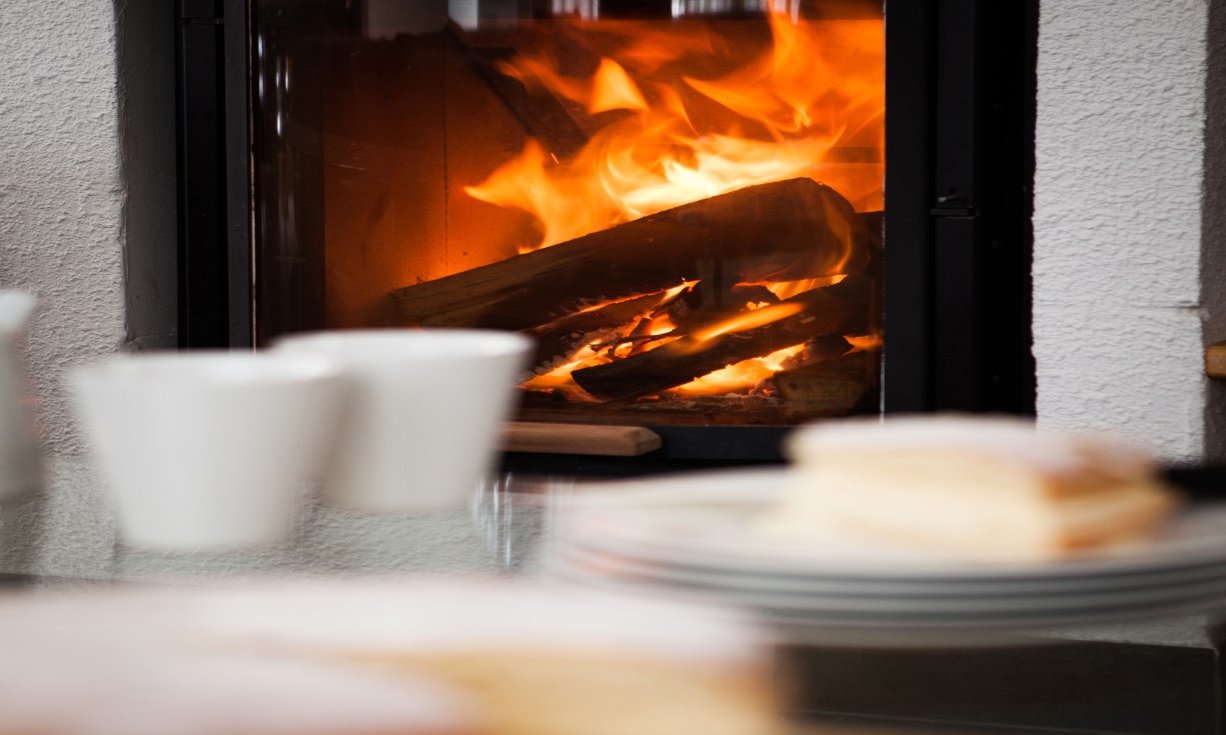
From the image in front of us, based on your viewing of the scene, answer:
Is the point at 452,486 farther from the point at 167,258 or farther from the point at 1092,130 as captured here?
the point at 167,258

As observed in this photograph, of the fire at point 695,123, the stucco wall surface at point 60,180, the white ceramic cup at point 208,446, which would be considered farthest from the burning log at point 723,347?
the white ceramic cup at point 208,446

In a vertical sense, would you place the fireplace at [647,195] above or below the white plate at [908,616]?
above

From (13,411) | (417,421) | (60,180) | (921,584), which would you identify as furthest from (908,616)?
(60,180)

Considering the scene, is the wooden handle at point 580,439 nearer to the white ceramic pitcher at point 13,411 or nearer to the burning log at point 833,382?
the burning log at point 833,382

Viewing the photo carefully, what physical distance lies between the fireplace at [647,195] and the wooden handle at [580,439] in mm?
38

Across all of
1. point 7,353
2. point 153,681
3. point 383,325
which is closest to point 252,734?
point 153,681

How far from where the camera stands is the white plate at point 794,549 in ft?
0.92

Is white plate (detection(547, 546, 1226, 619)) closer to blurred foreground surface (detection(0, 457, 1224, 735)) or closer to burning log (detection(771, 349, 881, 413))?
blurred foreground surface (detection(0, 457, 1224, 735))

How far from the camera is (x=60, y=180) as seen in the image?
164cm

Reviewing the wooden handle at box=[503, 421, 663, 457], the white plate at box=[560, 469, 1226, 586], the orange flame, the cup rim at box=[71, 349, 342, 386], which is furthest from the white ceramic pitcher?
the orange flame

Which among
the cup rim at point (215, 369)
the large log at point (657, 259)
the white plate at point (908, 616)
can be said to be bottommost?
the white plate at point (908, 616)

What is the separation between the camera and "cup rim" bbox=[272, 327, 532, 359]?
1.40 ft

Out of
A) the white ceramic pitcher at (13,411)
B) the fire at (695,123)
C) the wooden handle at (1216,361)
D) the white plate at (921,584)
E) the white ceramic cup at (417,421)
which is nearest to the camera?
the white plate at (921,584)

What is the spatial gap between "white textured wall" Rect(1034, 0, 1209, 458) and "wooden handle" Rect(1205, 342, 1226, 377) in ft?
0.07
